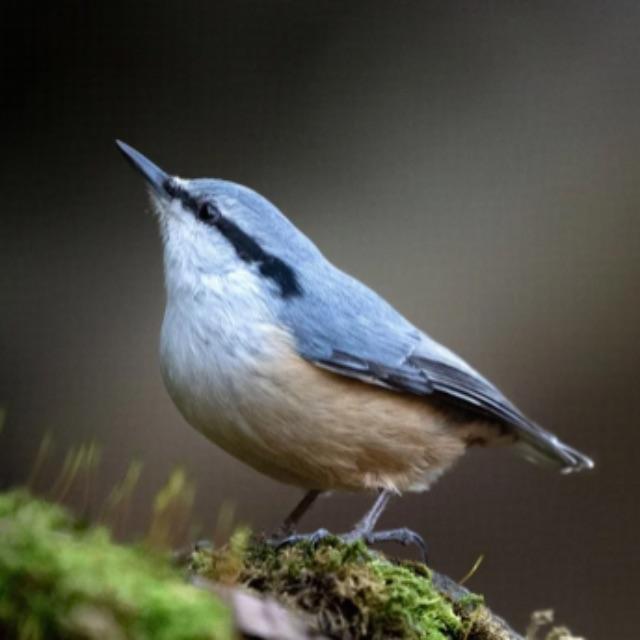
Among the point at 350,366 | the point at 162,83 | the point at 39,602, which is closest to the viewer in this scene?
the point at 39,602

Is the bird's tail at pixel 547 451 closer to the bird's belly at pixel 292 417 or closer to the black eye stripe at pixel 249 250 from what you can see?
the bird's belly at pixel 292 417

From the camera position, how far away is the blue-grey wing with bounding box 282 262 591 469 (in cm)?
299

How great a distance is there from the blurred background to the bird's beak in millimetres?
2863

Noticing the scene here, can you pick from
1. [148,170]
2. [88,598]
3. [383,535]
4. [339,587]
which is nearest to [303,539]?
[339,587]

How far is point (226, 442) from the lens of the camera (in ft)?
9.36

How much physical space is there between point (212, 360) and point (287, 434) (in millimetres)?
268

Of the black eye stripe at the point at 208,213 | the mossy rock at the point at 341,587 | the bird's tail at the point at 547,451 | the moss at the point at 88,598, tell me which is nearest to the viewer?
the moss at the point at 88,598

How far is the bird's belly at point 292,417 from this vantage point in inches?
110

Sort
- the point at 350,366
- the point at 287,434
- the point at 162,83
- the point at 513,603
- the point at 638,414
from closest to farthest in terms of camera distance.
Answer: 1. the point at 287,434
2. the point at 350,366
3. the point at 513,603
4. the point at 638,414
5. the point at 162,83

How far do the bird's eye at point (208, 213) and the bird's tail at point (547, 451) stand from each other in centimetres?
115

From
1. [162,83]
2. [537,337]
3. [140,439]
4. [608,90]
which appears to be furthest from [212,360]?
[608,90]

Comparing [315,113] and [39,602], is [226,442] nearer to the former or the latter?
[39,602]

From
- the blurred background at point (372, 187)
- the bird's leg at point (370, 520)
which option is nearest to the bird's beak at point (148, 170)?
the bird's leg at point (370, 520)

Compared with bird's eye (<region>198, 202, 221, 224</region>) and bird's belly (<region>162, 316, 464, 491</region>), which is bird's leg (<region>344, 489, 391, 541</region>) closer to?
bird's belly (<region>162, 316, 464, 491</region>)
